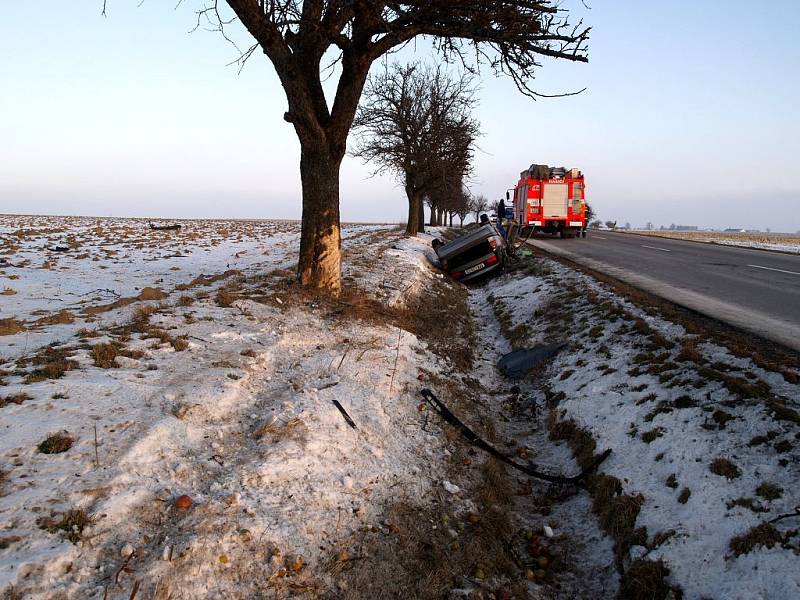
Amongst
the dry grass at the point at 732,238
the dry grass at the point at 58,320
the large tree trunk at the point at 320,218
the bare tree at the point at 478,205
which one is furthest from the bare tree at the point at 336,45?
the bare tree at the point at 478,205

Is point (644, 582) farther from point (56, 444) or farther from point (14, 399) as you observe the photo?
point (14, 399)

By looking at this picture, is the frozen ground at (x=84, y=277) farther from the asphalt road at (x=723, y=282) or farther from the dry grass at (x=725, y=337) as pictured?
the asphalt road at (x=723, y=282)

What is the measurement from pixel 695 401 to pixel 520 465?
1748 mm

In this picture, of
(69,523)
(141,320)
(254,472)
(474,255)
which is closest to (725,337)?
(254,472)

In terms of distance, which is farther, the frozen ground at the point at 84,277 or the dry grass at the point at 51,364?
the frozen ground at the point at 84,277

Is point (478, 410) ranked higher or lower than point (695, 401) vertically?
lower

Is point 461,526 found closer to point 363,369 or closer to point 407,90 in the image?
point 363,369

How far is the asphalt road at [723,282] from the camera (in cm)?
690

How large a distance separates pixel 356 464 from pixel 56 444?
7.14ft

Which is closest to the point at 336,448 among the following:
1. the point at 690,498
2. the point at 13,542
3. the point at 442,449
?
the point at 442,449

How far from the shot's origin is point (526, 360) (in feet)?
24.9

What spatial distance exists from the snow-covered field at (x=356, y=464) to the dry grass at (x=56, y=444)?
0.02 m

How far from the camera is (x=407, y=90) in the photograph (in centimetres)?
2606

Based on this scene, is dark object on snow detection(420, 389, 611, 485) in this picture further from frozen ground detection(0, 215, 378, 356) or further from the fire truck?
the fire truck
